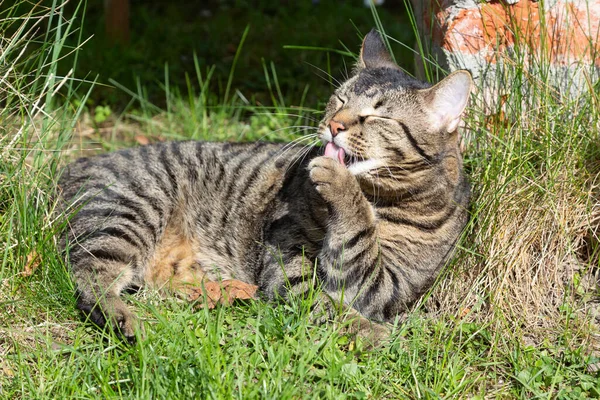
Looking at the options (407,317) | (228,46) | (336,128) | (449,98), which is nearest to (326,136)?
(336,128)

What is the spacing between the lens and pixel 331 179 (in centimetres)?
279

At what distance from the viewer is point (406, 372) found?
2688 mm

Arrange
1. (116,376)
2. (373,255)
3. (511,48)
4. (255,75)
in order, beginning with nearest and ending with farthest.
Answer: (116,376), (373,255), (511,48), (255,75)

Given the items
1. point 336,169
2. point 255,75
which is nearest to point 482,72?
point 336,169

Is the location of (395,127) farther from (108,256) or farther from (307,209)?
(108,256)

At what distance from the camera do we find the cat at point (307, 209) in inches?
115

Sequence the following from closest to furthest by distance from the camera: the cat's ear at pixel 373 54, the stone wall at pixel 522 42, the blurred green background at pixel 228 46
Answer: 1. the stone wall at pixel 522 42
2. the cat's ear at pixel 373 54
3. the blurred green background at pixel 228 46

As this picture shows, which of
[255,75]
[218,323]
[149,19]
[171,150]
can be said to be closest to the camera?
[218,323]

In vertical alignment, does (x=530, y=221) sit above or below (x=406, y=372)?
above

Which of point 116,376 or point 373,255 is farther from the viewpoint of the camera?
point 373,255

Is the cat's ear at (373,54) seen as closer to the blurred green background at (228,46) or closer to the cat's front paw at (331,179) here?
the cat's front paw at (331,179)

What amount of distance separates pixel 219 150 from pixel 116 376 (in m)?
1.71

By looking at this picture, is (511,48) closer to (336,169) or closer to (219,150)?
(336,169)

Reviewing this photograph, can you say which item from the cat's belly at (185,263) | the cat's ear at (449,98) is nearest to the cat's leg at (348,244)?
the cat's ear at (449,98)
